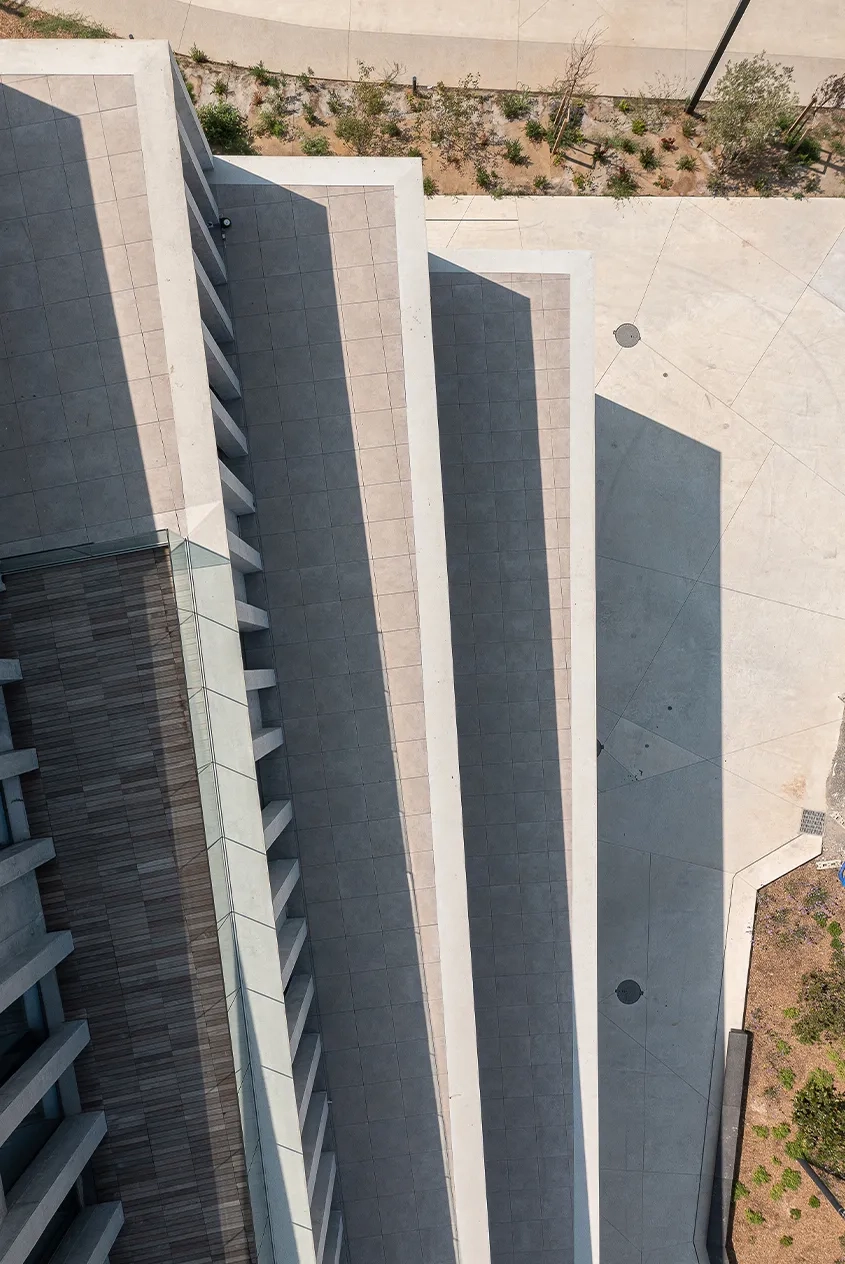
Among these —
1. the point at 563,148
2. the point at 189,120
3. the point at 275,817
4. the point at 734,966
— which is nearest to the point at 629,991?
the point at 734,966

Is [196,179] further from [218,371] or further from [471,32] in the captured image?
[471,32]

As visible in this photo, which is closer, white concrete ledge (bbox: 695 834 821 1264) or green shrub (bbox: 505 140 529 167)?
white concrete ledge (bbox: 695 834 821 1264)

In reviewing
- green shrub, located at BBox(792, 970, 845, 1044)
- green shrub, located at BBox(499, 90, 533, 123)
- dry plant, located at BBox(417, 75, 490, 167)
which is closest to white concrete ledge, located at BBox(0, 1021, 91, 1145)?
green shrub, located at BBox(792, 970, 845, 1044)

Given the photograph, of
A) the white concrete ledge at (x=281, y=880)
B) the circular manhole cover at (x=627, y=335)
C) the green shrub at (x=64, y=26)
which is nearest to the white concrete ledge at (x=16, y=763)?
the white concrete ledge at (x=281, y=880)

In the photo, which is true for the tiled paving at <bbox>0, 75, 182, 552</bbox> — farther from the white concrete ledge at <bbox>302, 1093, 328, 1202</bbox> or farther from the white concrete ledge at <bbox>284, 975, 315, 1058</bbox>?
the white concrete ledge at <bbox>302, 1093, 328, 1202</bbox>

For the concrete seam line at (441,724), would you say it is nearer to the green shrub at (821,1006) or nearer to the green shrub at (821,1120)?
the green shrub at (821,1120)

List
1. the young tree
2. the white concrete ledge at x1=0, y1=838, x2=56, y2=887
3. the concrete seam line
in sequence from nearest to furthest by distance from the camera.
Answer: the white concrete ledge at x1=0, y1=838, x2=56, y2=887 → the concrete seam line → the young tree

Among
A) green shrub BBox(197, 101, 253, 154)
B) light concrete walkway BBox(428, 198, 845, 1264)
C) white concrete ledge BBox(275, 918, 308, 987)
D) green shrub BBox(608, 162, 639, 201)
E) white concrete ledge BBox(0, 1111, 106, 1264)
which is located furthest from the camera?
green shrub BBox(608, 162, 639, 201)

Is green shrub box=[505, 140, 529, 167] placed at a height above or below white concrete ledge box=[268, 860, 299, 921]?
above
